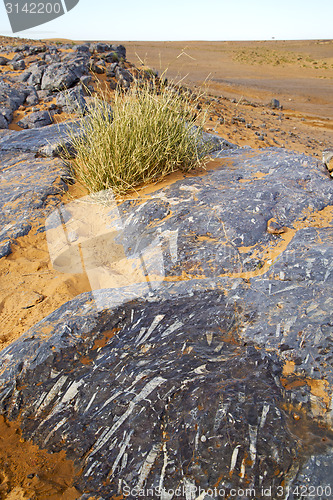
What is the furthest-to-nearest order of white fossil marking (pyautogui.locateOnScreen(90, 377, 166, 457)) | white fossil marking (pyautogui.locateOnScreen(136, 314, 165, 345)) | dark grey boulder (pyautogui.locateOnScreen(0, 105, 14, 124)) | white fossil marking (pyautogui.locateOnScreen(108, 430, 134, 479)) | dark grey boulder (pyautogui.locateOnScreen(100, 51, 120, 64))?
1. dark grey boulder (pyautogui.locateOnScreen(100, 51, 120, 64))
2. dark grey boulder (pyautogui.locateOnScreen(0, 105, 14, 124))
3. white fossil marking (pyautogui.locateOnScreen(136, 314, 165, 345))
4. white fossil marking (pyautogui.locateOnScreen(90, 377, 166, 457))
5. white fossil marking (pyautogui.locateOnScreen(108, 430, 134, 479))

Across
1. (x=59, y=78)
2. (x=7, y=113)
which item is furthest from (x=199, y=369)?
(x=59, y=78)

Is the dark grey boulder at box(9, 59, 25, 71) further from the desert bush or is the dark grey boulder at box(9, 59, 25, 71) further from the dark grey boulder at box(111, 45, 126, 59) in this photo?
the desert bush

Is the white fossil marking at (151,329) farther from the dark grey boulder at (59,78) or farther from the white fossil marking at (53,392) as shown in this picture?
the dark grey boulder at (59,78)

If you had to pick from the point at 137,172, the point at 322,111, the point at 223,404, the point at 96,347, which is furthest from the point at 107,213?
the point at 322,111

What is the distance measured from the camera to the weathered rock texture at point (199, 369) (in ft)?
4.48

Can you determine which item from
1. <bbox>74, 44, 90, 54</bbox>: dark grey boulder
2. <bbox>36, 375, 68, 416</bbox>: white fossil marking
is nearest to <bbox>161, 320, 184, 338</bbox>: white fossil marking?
<bbox>36, 375, 68, 416</bbox>: white fossil marking

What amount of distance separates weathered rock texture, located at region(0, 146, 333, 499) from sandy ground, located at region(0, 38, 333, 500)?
106 millimetres

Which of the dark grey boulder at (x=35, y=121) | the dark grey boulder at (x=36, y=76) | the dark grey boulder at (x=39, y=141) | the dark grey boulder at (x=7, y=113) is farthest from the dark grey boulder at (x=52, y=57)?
the dark grey boulder at (x=39, y=141)

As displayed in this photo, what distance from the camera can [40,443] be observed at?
166 centimetres

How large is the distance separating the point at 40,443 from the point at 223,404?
33.2 inches

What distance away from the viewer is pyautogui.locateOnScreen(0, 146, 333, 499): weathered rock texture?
1.36m

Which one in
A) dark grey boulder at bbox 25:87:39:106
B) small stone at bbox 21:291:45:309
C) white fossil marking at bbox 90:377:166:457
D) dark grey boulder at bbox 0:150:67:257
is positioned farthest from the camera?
dark grey boulder at bbox 25:87:39:106

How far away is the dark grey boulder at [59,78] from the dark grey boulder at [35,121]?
1605 mm

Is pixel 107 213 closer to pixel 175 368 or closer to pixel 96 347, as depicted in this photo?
pixel 96 347
